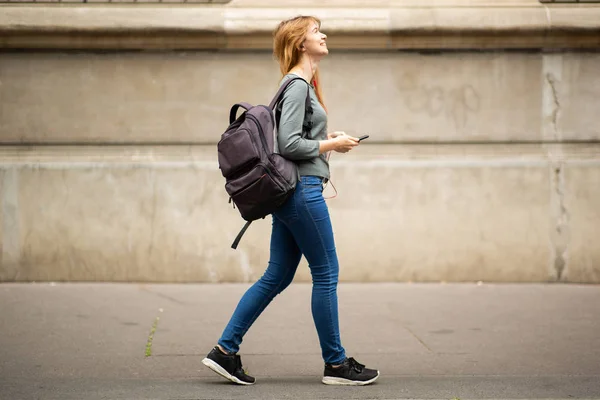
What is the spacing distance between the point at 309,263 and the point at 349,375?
2.04 feet

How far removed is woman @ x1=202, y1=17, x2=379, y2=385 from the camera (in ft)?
15.5

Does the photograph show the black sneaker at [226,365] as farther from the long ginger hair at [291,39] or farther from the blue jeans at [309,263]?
the long ginger hair at [291,39]

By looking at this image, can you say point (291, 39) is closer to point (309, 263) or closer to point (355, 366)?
point (309, 263)

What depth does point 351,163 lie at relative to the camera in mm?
8156

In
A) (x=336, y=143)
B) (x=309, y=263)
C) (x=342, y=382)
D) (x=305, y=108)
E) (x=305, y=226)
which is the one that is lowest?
(x=342, y=382)

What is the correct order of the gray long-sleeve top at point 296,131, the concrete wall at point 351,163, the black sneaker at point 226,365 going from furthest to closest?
1. the concrete wall at point 351,163
2. the black sneaker at point 226,365
3. the gray long-sleeve top at point 296,131

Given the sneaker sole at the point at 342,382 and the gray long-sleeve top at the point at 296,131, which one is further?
the sneaker sole at the point at 342,382

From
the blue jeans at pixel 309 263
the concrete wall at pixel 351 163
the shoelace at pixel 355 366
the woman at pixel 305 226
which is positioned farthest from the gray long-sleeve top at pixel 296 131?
the concrete wall at pixel 351 163

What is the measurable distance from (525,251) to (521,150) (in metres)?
0.88

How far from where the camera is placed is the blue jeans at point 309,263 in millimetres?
4789

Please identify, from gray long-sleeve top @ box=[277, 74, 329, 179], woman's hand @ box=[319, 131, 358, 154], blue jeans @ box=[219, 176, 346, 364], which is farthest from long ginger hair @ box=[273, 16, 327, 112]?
blue jeans @ box=[219, 176, 346, 364]

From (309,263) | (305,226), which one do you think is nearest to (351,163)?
(309,263)

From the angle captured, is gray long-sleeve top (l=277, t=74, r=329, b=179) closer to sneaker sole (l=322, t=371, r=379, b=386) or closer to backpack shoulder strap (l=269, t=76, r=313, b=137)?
backpack shoulder strap (l=269, t=76, r=313, b=137)

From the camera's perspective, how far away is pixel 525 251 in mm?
8227
